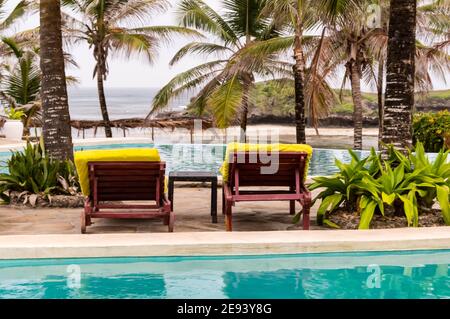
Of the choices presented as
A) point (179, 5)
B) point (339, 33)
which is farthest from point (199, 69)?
point (339, 33)

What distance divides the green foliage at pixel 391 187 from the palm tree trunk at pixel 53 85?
403 centimetres

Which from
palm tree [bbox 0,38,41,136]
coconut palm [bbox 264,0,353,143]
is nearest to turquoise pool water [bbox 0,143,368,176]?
coconut palm [bbox 264,0,353,143]

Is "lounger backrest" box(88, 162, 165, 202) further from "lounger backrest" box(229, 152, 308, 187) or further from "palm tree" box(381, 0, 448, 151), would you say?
"palm tree" box(381, 0, 448, 151)

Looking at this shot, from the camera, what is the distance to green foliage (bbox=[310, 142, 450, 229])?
8016 millimetres

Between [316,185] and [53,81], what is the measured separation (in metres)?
4.25

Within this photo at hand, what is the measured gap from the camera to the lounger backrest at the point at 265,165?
26.1ft

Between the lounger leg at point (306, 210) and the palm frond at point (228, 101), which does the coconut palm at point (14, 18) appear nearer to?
the palm frond at point (228, 101)

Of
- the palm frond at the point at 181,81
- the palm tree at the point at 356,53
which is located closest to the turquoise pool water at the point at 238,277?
the palm frond at the point at 181,81

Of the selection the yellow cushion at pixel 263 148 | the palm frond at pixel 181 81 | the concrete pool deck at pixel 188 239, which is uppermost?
the palm frond at pixel 181 81

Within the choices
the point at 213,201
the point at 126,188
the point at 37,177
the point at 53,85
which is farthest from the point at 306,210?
the point at 53,85

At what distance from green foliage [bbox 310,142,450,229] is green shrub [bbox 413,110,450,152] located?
399 inches

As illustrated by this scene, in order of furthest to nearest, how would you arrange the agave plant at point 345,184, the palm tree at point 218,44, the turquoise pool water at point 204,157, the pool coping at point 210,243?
the palm tree at point 218,44, the turquoise pool water at point 204,157, the agave plant at point 345,184, the pool coping at point 210,243

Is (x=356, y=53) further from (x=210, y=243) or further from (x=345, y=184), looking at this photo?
(x=210, y=243)
